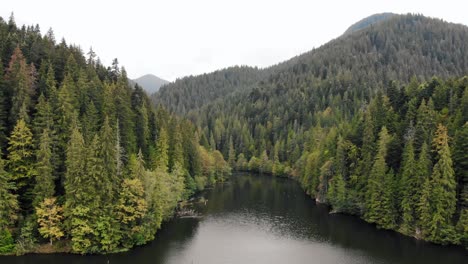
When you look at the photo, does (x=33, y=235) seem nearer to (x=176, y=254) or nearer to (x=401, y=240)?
(x=176, y=254)

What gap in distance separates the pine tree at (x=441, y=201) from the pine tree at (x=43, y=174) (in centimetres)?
6559

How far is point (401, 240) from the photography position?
74.8m

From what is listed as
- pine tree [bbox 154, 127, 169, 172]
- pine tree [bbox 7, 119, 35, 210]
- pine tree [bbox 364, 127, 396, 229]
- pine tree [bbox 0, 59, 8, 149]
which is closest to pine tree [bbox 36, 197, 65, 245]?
pine tree [bbox 7, 119, 35, 210]

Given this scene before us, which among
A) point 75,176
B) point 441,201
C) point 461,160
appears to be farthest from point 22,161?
point 461,160

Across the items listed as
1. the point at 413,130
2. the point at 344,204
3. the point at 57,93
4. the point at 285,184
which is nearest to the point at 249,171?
the point at 285,184

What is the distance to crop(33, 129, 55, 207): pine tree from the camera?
212ft

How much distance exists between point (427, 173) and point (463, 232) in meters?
11.6

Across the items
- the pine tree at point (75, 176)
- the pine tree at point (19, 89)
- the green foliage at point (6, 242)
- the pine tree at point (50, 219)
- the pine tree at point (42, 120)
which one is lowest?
the green foliage at point (6, 242)

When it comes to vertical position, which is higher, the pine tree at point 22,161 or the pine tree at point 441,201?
the pine tree at point 22,161

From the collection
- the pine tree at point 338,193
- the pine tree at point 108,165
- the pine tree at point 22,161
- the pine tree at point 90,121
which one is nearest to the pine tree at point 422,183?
the pine tree at point 338,193

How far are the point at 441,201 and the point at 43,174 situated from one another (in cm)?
6840

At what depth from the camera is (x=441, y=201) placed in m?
70.7

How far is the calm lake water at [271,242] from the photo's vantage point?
6366cm

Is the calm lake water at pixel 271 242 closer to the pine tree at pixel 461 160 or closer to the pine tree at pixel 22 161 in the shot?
the pine tree at pixel 461 160
